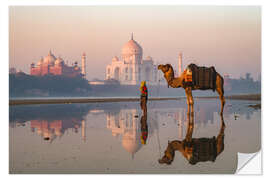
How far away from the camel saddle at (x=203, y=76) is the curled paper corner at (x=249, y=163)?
17.0ft

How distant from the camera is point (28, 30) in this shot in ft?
38.4

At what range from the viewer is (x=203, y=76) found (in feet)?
40.7

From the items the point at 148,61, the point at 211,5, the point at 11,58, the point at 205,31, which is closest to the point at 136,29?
the point at 205,31

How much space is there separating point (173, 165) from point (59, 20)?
755cm

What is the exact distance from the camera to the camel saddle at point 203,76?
482 inches

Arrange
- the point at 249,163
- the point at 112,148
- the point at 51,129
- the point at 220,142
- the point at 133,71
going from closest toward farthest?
the point at 249,163
the point at 112,148
the point at 220,142
the point at 51,129
the point at 133,71

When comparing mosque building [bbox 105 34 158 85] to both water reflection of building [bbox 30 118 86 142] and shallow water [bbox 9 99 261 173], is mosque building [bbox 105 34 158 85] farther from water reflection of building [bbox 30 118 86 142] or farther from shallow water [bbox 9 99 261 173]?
shallow water [bbox 9 99 261 173]

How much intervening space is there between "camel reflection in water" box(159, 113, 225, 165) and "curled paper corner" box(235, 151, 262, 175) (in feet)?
1.39

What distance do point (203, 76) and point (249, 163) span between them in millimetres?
5990

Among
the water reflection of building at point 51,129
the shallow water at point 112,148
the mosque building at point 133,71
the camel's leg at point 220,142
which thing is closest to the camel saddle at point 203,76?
the shallow water at point 112,148

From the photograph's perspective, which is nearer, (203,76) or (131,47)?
(203,76)

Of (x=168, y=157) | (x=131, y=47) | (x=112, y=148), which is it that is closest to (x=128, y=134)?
(x=112, y=148)

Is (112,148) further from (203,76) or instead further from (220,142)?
(203,76)

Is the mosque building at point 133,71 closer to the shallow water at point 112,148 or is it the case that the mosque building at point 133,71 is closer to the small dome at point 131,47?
the small dome at point 131,47
